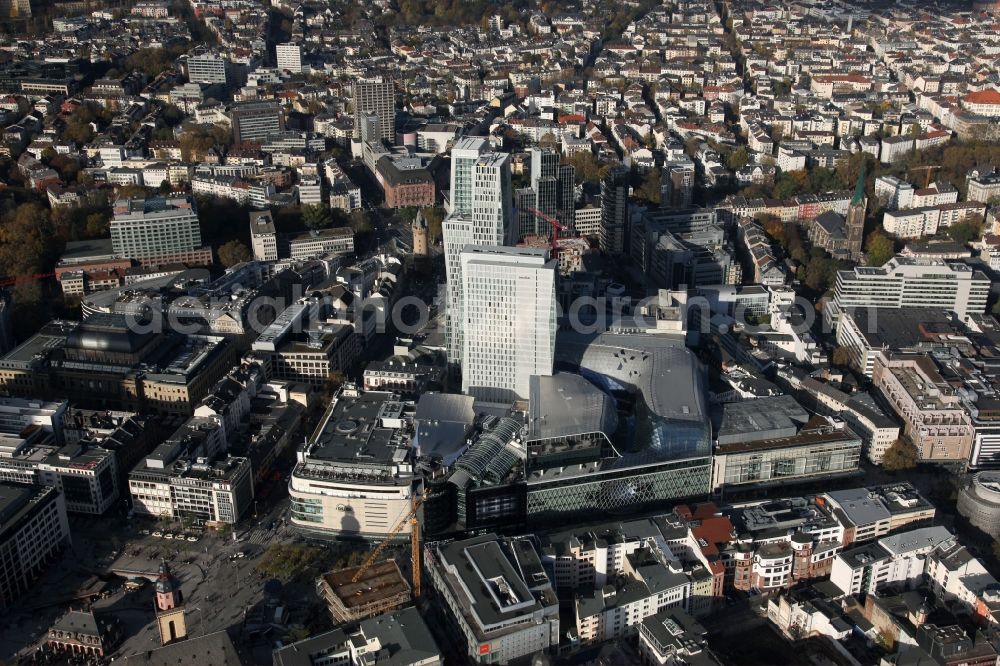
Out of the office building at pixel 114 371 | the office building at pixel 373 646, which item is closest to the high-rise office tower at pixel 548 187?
the office building at pixel 114 371

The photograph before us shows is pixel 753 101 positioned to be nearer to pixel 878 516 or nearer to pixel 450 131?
pixel 450 131

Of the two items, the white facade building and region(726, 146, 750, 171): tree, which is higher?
region(726, 146, 750, 171): tree

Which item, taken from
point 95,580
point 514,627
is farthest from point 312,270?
point 514,627

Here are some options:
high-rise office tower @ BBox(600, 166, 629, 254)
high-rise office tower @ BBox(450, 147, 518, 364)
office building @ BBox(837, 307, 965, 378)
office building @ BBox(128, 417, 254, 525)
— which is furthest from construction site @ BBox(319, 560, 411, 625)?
high-rise office tower @ BBox(600, 166, 629, 254)

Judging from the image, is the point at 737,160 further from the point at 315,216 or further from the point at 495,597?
the point at 495,597

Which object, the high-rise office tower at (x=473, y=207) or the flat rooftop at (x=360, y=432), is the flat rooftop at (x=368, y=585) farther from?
the high-rise office tower at (x=473, y=207)

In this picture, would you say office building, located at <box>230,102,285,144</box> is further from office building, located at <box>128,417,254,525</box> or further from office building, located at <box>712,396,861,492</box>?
office building, located at <box>712,396,861,492</box>
